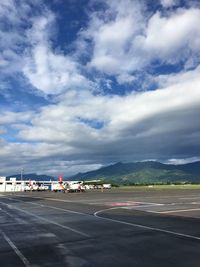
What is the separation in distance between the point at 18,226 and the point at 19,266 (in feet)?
34.4

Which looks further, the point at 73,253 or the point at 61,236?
the point at 61,236

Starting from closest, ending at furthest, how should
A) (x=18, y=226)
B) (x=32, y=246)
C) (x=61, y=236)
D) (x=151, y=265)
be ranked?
(x=151, y=265), (x=32, y=246), (x=61, y=236), (x=18, y=226)

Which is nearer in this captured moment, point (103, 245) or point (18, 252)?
point (18, 252)

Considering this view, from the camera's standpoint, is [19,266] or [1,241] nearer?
[19,266]

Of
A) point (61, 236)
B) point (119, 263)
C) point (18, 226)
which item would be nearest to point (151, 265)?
point (119, 263)

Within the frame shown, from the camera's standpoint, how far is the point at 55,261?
11.1 meters

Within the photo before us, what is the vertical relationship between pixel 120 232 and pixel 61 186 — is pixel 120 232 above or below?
below

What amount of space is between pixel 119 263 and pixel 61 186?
94820 mm

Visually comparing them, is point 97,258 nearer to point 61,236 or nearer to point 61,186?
point 61,236

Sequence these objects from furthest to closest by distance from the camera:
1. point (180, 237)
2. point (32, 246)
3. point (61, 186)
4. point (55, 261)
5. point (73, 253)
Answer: point (61, 186), point (180, 237), point (32, 246), point (73, 253), point (55, 261)

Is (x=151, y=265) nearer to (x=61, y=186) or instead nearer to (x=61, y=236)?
(x=61, y=236)

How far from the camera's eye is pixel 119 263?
10.6 meters

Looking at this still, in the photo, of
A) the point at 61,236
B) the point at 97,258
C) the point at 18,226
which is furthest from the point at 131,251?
the point at 18,226

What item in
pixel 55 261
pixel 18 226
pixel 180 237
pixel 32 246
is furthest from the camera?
pixel 18 226
